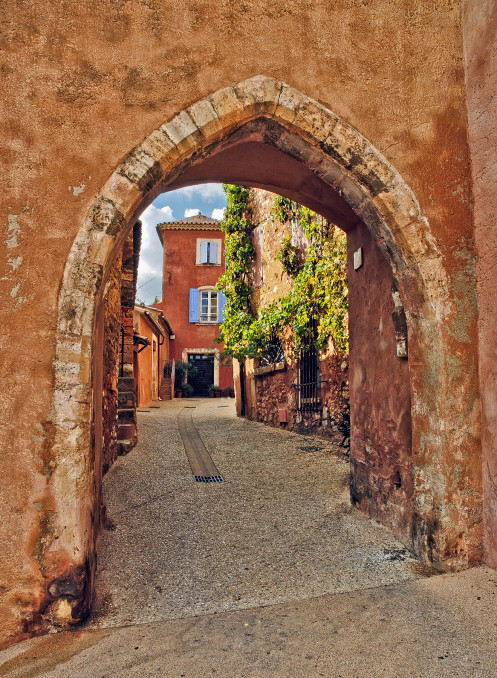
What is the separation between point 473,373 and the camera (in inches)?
118

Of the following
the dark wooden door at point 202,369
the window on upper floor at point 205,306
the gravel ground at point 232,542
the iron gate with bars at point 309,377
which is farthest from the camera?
the window on upper floor at point 205,306

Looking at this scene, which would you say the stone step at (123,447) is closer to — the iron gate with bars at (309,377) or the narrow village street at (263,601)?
the narrow village street at (263,601)

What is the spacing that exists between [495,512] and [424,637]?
0.93 m

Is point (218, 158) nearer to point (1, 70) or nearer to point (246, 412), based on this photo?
point (1, 70)

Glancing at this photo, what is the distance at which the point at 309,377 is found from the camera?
27.9 feet

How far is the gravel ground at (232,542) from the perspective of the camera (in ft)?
9.04

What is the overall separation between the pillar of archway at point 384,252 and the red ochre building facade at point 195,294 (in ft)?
60.3

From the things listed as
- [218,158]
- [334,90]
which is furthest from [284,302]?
[334,90]

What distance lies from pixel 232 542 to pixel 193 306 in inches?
735

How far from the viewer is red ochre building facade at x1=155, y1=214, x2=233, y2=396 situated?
70.8 ft

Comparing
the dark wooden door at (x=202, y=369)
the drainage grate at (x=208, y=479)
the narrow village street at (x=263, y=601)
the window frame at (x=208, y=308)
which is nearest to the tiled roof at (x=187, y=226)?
the window frame at (x=208, y=308)

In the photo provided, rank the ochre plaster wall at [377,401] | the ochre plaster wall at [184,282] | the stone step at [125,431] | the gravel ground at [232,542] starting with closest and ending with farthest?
the gravel ground at [232,542] → the ochre plaster wall at [377,401] → the stone step at [125,431] → the ochre plaster wall at [184,282]

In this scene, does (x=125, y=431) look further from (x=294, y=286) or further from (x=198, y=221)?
(x=198, y=221)

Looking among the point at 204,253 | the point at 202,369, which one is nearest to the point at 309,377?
the point at 202,369
